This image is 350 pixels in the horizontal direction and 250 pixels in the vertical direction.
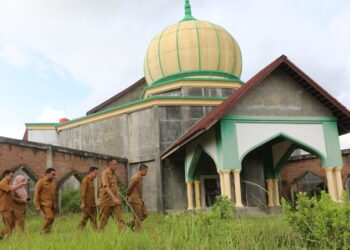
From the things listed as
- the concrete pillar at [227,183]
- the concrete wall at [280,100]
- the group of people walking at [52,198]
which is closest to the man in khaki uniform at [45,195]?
the group of people walking at [52,198]

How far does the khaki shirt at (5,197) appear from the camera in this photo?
857 cm

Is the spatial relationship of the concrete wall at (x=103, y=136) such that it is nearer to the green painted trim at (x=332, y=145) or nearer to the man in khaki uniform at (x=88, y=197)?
the green painted trim at (x=332, y=145)

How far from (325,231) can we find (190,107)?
12681 mm

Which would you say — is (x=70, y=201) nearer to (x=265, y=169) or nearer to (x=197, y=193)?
(x=197, y=193)

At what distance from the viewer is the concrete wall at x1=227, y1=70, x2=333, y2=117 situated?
13.1m

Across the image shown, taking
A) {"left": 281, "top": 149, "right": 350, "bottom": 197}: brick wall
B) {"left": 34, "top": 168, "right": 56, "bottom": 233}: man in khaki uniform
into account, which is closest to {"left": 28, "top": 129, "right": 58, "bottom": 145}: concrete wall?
{"left": 281, "top": 149, "right": 350, "bottom": 197}: brick wall

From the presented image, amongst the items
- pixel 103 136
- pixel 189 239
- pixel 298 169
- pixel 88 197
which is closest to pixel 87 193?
pixel 88 197

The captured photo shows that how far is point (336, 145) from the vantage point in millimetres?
13633

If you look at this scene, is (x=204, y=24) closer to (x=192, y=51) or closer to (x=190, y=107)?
(x=192, y=51)

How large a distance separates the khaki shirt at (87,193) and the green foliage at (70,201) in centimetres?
716

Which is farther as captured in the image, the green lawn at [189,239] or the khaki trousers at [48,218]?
the khaki trousers at [48,218]

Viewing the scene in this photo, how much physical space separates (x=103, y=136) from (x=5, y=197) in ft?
34.1

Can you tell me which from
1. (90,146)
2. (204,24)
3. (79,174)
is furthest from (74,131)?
(204,24)

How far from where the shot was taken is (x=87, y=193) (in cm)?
899
